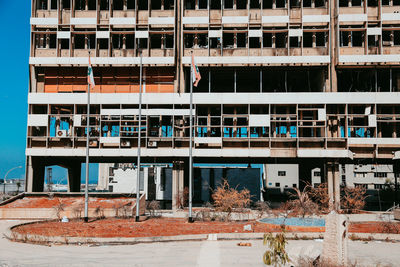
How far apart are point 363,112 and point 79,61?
3013 centimetres

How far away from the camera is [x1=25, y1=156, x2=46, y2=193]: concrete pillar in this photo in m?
45.2

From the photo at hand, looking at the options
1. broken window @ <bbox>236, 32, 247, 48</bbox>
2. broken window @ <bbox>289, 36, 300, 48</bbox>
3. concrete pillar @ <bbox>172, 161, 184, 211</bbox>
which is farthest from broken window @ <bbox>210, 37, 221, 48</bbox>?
concrete pillar @ <bbox>172, 161, 184, 211</bbox>

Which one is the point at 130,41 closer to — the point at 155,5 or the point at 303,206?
the point at 155,5

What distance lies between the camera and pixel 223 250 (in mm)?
20016

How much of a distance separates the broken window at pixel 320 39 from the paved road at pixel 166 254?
2954 centimetres

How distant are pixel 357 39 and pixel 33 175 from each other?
125ft

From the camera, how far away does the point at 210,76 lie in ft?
148

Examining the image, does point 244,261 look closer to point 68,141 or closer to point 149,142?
point 149,142

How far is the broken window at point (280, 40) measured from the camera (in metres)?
45.9

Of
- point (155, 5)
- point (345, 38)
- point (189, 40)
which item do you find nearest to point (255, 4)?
point (189, 40)

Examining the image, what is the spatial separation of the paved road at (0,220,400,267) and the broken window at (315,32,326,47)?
96.9 feet

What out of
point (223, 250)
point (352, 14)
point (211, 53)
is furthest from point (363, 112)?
point (223, 250)

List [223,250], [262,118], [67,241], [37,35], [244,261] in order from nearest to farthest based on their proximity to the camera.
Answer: [244,261]
[223,250]
[67,241]
[262,118]
[37,35]

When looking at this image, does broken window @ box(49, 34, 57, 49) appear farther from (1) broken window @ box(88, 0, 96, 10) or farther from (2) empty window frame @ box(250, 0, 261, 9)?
(2) empty window frame @ box(250, 0, 261, 9)
